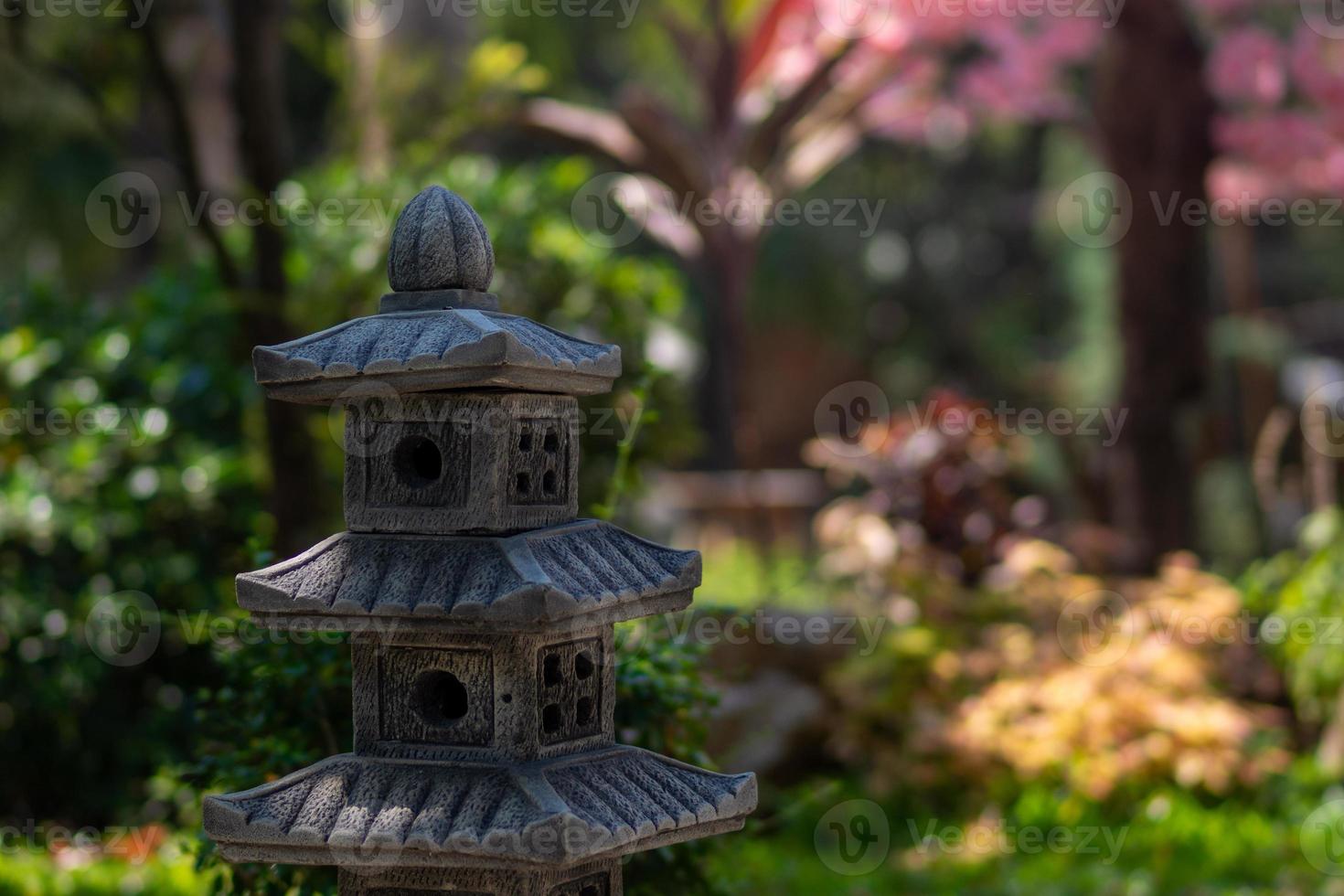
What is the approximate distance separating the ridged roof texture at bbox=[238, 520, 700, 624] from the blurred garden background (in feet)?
2.50

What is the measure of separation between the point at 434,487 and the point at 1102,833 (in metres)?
3.97

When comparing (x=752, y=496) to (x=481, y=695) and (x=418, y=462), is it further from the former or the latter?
(x=481, y=695)

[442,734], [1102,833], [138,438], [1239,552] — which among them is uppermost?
[138,438]

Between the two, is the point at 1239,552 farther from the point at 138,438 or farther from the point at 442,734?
the point at 442,734

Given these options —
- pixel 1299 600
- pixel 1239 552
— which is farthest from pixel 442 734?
pixel 1239 552

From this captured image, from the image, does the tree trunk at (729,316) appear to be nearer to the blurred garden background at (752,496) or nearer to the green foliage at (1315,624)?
the blurred garden background at (752,496)

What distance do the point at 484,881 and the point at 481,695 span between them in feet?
1.12

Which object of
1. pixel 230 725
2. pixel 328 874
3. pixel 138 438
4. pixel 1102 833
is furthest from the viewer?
pixel 1102 833

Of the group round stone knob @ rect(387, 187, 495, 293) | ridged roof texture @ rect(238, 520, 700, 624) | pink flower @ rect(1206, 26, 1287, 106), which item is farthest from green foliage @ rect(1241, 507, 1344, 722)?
round stone knob @ rect(387, 187, 495, 293)

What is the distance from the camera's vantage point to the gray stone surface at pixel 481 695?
262 cm

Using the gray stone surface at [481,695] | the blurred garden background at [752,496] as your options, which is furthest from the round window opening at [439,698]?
the blurred garden background at [752,496]

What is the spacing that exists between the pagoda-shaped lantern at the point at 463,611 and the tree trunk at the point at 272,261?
2531 millimetres

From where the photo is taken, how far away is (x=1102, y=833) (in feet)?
18.5

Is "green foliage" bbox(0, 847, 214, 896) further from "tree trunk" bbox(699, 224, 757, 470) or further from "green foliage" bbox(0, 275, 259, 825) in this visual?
"tree trunk" bbox(699, 224, 757, 470)
